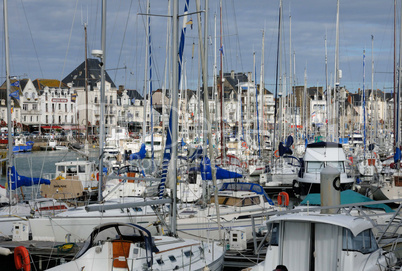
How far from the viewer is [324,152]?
29547 mm

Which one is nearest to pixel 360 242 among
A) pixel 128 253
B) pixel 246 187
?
pixel 128 253

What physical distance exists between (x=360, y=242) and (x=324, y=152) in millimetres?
18227

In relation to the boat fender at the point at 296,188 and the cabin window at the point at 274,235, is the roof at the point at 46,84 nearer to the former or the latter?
the boat fender at the point at 296,188

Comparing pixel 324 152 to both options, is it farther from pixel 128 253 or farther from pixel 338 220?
pixel 128 253

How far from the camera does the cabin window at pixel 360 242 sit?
1137 cm

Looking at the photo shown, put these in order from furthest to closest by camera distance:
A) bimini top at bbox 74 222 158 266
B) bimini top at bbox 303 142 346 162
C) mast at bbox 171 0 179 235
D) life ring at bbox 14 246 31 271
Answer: bimini top at bbox 303 142 346 162
mast at bbox 171 0 179 235
bimini top at bbox 74 222 158 266
life ring at bbox 14 246 31 271

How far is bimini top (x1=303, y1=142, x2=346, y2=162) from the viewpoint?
29406 mm

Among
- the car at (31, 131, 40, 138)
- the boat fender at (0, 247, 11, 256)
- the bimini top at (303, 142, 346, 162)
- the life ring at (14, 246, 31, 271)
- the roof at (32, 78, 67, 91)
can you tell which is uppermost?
the roof at (32, 78, 67, 91)

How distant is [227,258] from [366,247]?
17.3ft

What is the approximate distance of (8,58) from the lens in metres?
24.8

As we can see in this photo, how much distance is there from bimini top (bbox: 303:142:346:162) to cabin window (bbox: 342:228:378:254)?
57.1ft

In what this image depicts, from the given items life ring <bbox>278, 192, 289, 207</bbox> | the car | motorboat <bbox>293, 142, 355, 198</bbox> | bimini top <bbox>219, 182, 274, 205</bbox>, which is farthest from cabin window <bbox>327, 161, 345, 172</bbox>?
the car

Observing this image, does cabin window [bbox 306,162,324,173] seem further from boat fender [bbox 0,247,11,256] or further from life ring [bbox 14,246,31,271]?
life ring [bbox 14,246,31,271]

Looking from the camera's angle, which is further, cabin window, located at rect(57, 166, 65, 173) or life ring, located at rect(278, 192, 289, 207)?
cabin window, located at rect(57, 166, 65, 173)
